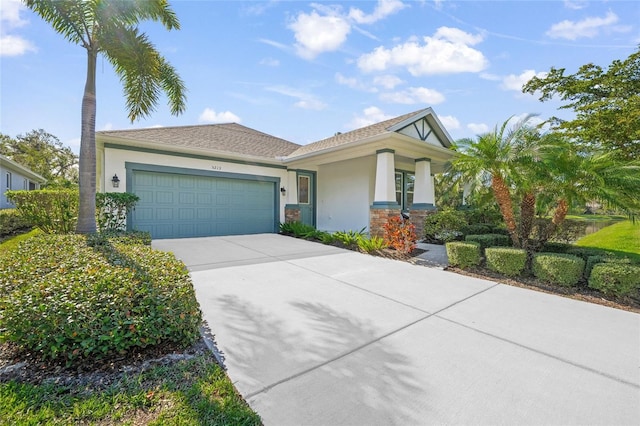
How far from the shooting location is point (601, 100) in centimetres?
1013

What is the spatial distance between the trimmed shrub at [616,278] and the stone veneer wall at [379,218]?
4.88 meters

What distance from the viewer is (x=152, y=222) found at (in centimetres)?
900

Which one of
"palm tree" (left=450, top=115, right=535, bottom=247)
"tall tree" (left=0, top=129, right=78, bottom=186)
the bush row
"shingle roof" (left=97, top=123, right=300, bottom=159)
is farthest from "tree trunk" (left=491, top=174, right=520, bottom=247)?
"tall tree" (left=0, top=129, right=78, bottom=186)

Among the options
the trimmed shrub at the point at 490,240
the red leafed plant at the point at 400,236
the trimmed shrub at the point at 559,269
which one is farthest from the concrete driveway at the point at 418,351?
the red leafed plant at the point at 400,236

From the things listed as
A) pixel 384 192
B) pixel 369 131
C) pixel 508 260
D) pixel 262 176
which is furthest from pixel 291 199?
pixel 508 260

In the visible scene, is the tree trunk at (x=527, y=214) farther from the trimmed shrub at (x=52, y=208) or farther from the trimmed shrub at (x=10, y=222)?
the trimmed shrub at (x=10, y=222)

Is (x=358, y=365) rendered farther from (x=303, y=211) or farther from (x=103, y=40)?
(x=303, y=211)

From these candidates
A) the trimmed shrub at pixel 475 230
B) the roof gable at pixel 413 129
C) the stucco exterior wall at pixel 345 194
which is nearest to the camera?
the trimmed shrub at pixel 475 230

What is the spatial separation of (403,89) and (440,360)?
10967 millimetres

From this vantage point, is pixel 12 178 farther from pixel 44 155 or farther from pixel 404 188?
pixel 404 188

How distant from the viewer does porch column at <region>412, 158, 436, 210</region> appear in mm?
10555

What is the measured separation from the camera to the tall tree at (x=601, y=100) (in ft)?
28.3

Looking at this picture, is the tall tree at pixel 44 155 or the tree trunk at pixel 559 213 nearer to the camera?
the tree trunk at pixel 559 213

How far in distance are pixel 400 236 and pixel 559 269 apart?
10.9 feet
